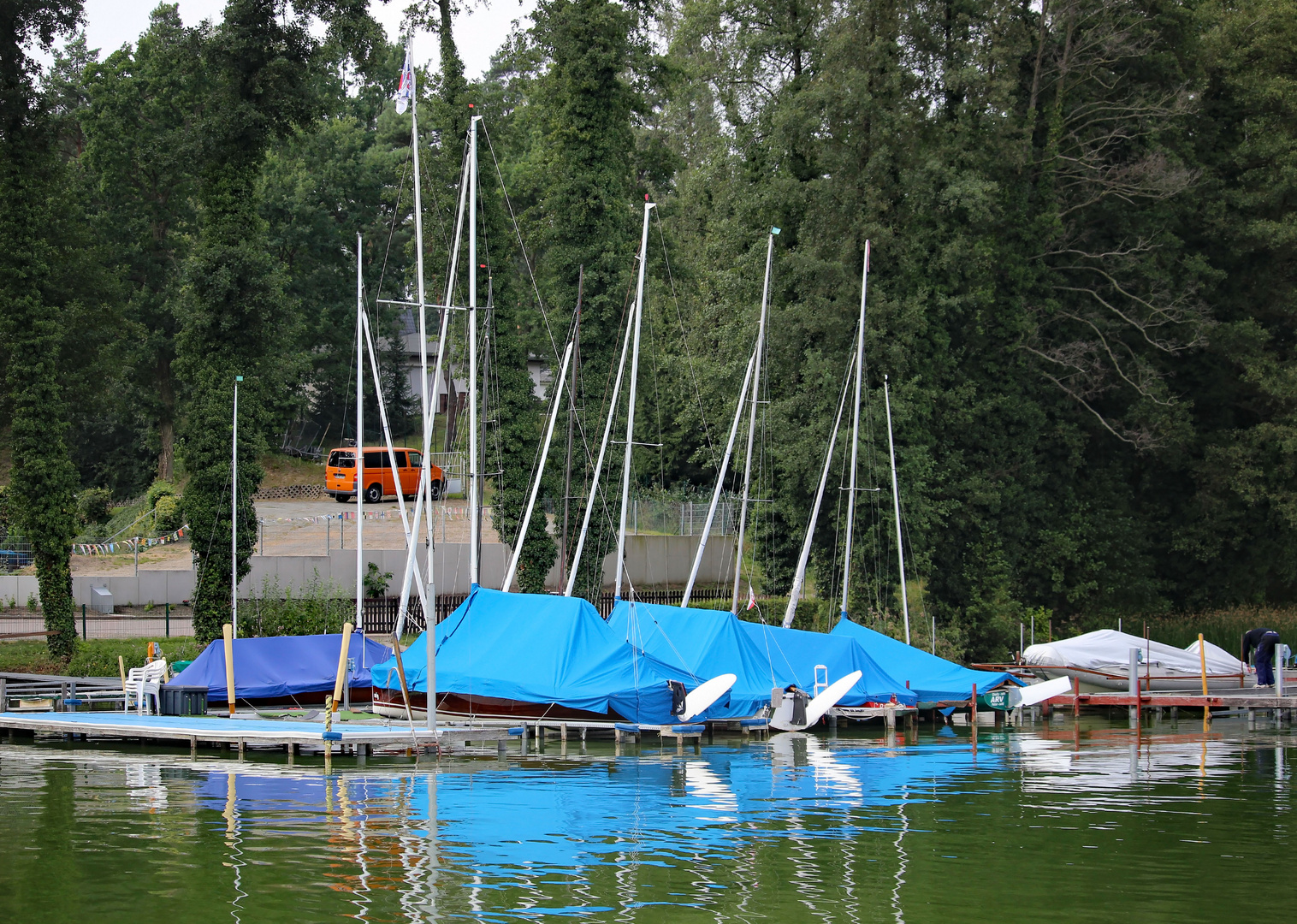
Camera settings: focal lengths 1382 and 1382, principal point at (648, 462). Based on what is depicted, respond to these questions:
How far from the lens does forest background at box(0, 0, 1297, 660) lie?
39.8 m

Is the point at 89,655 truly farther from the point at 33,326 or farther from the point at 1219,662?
the point at 1219,662

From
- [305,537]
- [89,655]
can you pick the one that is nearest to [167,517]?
[305,537]

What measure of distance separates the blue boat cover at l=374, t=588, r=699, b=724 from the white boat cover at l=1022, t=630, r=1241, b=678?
16239 mm

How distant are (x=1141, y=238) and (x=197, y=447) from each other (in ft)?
Answer: 112

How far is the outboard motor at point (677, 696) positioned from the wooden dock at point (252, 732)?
12.6ft

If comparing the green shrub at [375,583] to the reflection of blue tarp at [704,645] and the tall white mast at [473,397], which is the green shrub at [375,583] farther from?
the reflection of blue tarp at [704,645]

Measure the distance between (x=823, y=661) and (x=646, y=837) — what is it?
15.6 metres

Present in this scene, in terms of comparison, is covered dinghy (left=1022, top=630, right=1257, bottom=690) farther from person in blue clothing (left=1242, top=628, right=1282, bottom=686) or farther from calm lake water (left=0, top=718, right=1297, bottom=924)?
calm lake water (left=0, top=718, right=1297, bottom=924)

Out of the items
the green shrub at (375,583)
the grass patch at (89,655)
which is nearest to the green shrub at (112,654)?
the grass patch at (89,655)

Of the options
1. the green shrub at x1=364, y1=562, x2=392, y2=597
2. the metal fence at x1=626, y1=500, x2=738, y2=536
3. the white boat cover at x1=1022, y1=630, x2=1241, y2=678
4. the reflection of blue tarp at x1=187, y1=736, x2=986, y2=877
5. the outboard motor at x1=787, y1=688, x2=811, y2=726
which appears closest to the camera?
the reflection of blue tarp at x1=187, y1=736, x2=986, y2=877

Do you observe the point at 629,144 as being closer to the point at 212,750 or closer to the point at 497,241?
the point at 497,241

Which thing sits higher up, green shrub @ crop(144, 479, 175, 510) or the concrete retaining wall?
green shrub @ crop(144, 479, 175, 510)

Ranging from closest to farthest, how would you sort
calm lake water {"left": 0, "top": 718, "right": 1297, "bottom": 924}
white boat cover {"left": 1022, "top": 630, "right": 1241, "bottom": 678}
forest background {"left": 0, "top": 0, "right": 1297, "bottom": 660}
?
calm lake water {"left": 0, "top": 718, "right": 1297, "bottom": 924}
forest background {"left": 0, "top": 0, "right": 1297, "bottom": 660}
white boat cover {"left": 1022, "top": 630, "right": 1241, "bottom": 678}

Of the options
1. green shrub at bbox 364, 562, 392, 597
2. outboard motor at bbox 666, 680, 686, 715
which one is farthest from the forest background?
outboard motor at bbox 666, 680, 686, 715
